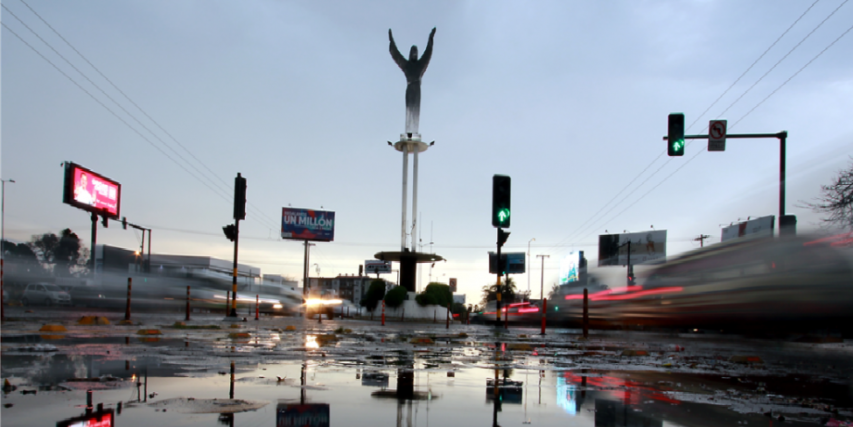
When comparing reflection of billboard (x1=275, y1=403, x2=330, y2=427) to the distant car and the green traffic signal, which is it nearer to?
the green traffic signal

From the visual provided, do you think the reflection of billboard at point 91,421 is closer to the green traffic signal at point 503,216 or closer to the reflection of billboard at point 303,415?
the reflection of billboard at point 303,415

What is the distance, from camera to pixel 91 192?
131 feet

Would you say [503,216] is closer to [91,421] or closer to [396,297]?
[91,421]

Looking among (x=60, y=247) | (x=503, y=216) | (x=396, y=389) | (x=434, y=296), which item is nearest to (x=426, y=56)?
(x=434, y=296)

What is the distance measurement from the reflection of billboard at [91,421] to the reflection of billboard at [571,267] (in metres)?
81.4

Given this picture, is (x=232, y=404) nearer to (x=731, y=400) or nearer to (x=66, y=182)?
A: (x=731, y=400)

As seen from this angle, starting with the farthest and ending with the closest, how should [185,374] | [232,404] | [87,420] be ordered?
[185,374] < [232,404] < [87,420]

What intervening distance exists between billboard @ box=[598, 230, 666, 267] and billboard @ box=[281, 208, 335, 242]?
34594 millimetres

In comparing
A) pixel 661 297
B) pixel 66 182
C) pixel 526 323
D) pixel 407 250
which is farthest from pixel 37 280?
pixel 661 297

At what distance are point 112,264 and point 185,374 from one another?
58113 millimetres

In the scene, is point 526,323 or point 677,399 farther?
point 526,323

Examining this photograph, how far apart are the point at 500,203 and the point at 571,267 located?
2757 inches

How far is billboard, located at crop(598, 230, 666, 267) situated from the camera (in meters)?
73.8

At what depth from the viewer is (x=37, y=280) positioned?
40250 mm
